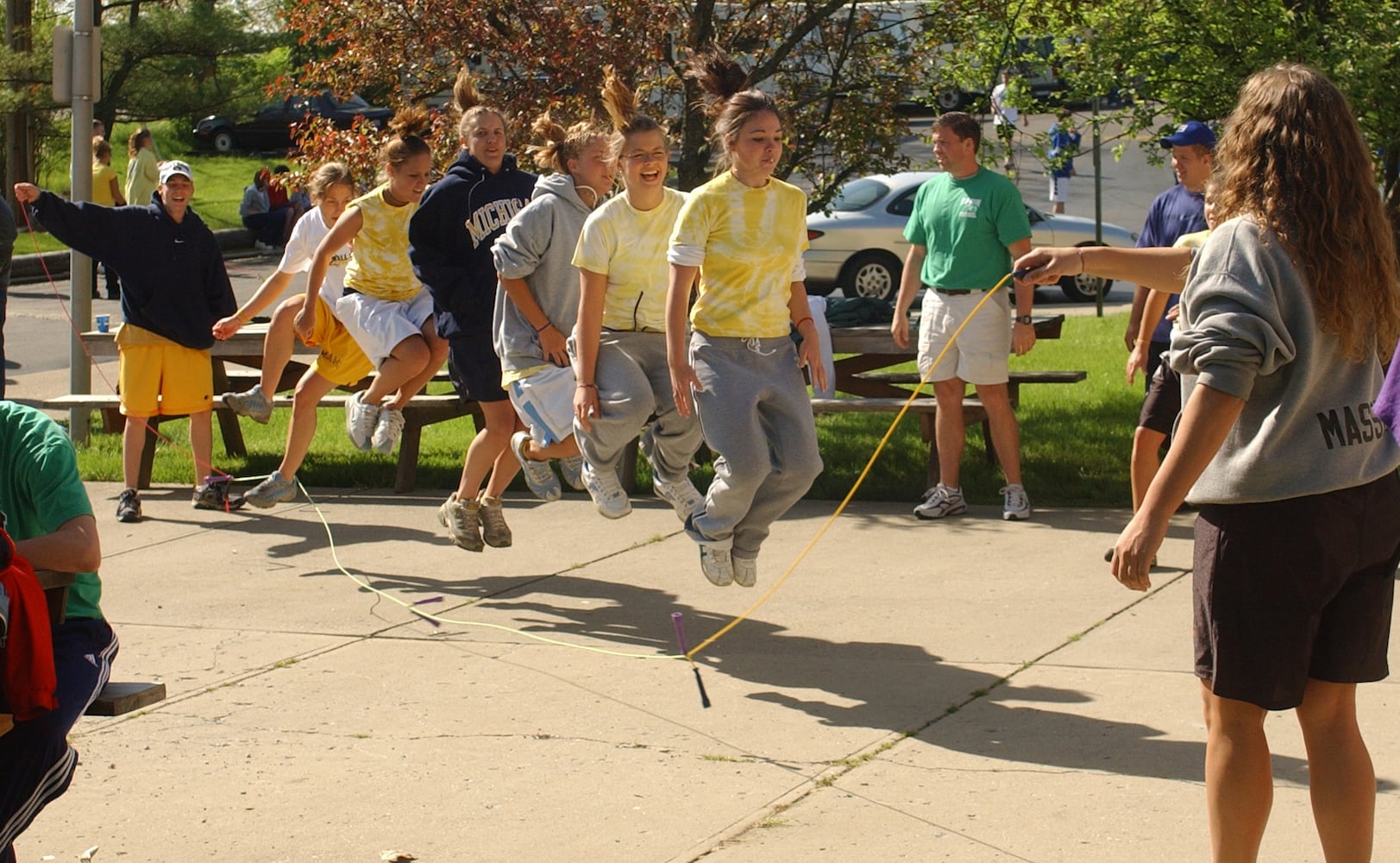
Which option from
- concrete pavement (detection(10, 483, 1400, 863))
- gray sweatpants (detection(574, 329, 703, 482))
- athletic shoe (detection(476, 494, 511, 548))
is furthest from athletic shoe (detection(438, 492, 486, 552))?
gray sweatpants (detection(574, 329, 703, 482))

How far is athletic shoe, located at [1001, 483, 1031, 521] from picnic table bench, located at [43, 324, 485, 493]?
312 cm

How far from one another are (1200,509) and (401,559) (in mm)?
5032

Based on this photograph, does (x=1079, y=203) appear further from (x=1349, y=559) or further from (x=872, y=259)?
(x=1349, y=559)

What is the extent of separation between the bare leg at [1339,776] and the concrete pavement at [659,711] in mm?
537

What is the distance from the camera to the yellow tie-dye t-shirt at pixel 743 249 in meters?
5.83

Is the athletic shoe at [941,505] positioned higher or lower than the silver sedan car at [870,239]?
lower

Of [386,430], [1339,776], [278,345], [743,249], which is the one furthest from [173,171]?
[1339,776]

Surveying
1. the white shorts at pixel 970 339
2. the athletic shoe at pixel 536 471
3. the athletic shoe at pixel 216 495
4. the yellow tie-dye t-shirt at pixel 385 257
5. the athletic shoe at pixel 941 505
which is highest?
the yellow tie-dye t-shirt at pixel 385 257

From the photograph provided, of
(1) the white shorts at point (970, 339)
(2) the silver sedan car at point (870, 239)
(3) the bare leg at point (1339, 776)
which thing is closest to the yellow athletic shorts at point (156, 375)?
(1) the white shorts at point (970, 339)

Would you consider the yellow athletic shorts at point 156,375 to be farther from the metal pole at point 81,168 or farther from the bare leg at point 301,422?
the metal pole at point 81,168

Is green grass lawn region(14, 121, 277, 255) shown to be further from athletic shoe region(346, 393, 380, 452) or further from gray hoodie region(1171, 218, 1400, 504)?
gray hoodie region(1171, 218, 1400, 504)

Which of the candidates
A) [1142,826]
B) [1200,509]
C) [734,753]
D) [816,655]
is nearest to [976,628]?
[816,655]

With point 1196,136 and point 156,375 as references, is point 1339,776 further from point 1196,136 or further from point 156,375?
point 156,375

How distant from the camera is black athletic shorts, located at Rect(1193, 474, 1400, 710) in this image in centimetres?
346
